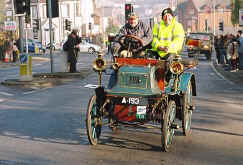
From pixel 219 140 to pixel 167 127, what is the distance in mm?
1506

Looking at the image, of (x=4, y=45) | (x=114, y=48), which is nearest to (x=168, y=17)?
(x=114, y=48)

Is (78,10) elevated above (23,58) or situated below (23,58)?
above

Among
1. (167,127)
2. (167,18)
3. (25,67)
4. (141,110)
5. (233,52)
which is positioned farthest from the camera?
(233,52)

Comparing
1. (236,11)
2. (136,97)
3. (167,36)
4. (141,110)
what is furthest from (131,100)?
(236,11)

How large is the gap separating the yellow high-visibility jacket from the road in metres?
1.56

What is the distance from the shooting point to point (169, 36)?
9.09m

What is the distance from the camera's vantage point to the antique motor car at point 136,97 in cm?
785

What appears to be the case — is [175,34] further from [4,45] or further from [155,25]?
[4,45]

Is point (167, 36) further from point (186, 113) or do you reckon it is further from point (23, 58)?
point (23, 58)

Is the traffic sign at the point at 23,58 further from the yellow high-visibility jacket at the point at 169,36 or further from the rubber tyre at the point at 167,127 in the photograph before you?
the rubber tyre at the point at 167,127

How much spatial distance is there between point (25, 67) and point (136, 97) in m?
11.8

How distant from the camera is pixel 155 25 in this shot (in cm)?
925

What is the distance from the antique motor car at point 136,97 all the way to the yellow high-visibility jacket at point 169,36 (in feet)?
2.34

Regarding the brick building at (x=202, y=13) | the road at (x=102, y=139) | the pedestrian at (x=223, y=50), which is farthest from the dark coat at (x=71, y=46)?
the brick building at (x=202, y=13)
